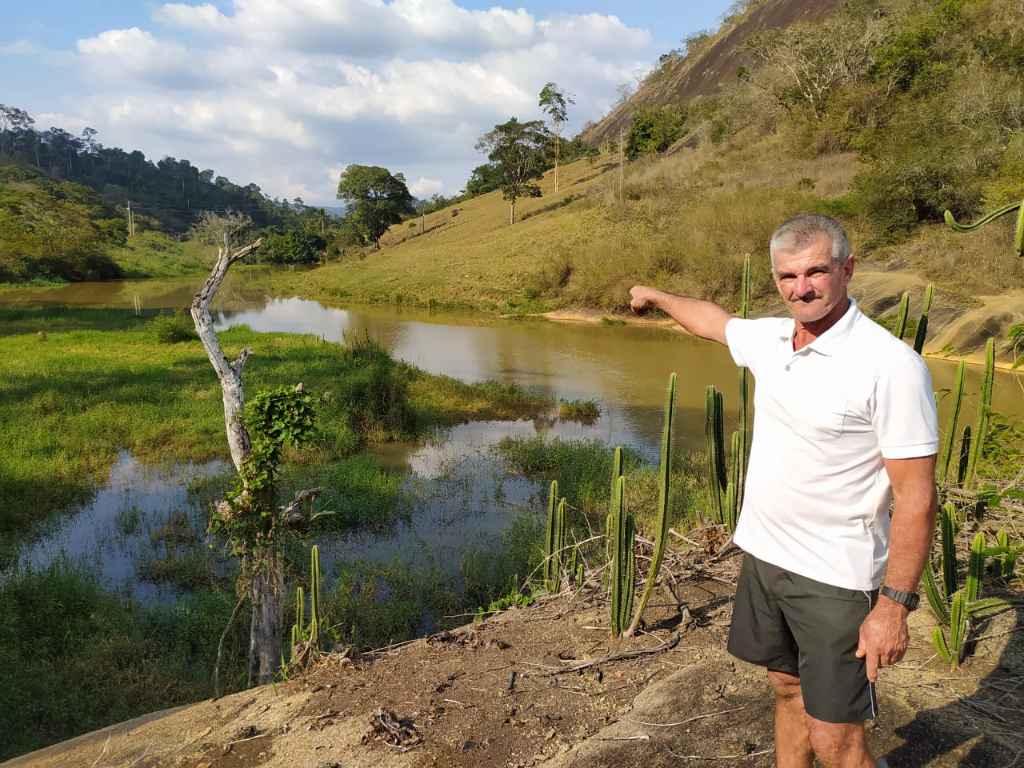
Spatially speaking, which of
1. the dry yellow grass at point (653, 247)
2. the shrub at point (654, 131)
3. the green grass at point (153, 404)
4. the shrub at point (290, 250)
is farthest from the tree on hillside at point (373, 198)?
the green grass at point (153, 404)

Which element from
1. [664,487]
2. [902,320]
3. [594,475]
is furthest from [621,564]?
[594,475]

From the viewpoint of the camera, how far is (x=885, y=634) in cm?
178

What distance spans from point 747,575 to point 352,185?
6479 cm

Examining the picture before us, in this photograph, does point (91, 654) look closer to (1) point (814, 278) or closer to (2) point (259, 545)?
(2) point (259, 545)

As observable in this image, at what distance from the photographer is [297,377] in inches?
573

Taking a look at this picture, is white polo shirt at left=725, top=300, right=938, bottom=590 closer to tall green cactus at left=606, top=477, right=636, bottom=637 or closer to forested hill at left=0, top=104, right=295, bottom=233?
tall green cactus at left=606, top=477, right=636, bottom=637

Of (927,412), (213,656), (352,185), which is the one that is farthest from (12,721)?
(352,185)

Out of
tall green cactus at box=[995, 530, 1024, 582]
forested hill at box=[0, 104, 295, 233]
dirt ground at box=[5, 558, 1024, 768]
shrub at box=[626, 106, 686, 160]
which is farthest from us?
forested hill at box=[0, 104, 295, 233]

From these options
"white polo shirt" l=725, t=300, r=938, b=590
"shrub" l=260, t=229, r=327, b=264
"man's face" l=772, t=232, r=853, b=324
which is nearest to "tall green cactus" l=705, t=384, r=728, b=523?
"white polo shirt" l=725, t=300, r=938, b=590

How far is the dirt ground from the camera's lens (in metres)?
2.68

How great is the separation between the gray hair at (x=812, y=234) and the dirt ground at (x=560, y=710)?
1.85 meters

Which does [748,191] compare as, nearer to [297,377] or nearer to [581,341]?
[581,341]

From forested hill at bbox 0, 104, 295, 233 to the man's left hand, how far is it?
90.4m

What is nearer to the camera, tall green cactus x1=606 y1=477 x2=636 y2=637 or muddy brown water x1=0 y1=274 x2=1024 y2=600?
tall green cactus x1=606 y1=477 x2=636 y2=637
